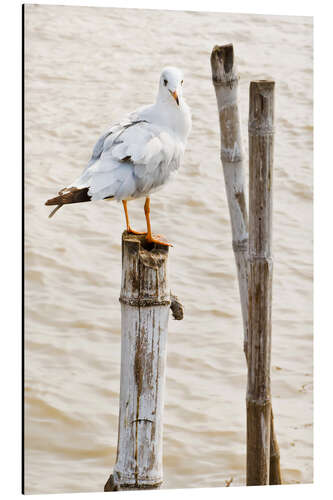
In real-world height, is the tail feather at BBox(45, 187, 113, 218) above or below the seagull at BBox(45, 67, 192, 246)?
below

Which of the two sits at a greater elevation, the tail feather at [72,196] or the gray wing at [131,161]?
the gray wing at [131,161]

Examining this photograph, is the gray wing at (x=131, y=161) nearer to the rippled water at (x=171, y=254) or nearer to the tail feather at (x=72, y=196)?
the tail feather at (x=72, y=196)

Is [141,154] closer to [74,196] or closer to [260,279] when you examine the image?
[74,196]

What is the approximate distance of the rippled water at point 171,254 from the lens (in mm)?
2727

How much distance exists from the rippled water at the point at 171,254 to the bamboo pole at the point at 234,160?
0.60ft

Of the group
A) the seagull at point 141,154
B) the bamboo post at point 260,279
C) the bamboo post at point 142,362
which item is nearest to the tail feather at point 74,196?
the seagull at point 141,154

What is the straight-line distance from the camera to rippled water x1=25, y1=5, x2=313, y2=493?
2.73m

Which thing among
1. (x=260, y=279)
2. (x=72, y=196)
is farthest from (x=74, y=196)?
(x=260, y=279)

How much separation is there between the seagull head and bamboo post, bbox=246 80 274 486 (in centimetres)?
20

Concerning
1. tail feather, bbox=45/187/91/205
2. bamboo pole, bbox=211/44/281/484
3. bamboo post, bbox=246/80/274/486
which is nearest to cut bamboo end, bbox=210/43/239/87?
bamboo pole, bbox=211/44/281/484

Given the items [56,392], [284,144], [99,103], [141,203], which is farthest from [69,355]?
[284,144]

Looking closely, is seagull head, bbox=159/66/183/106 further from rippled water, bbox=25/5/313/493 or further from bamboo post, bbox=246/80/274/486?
rippled water, bbox=25/5/313/493

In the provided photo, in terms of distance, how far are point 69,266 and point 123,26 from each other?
768 millimetres
